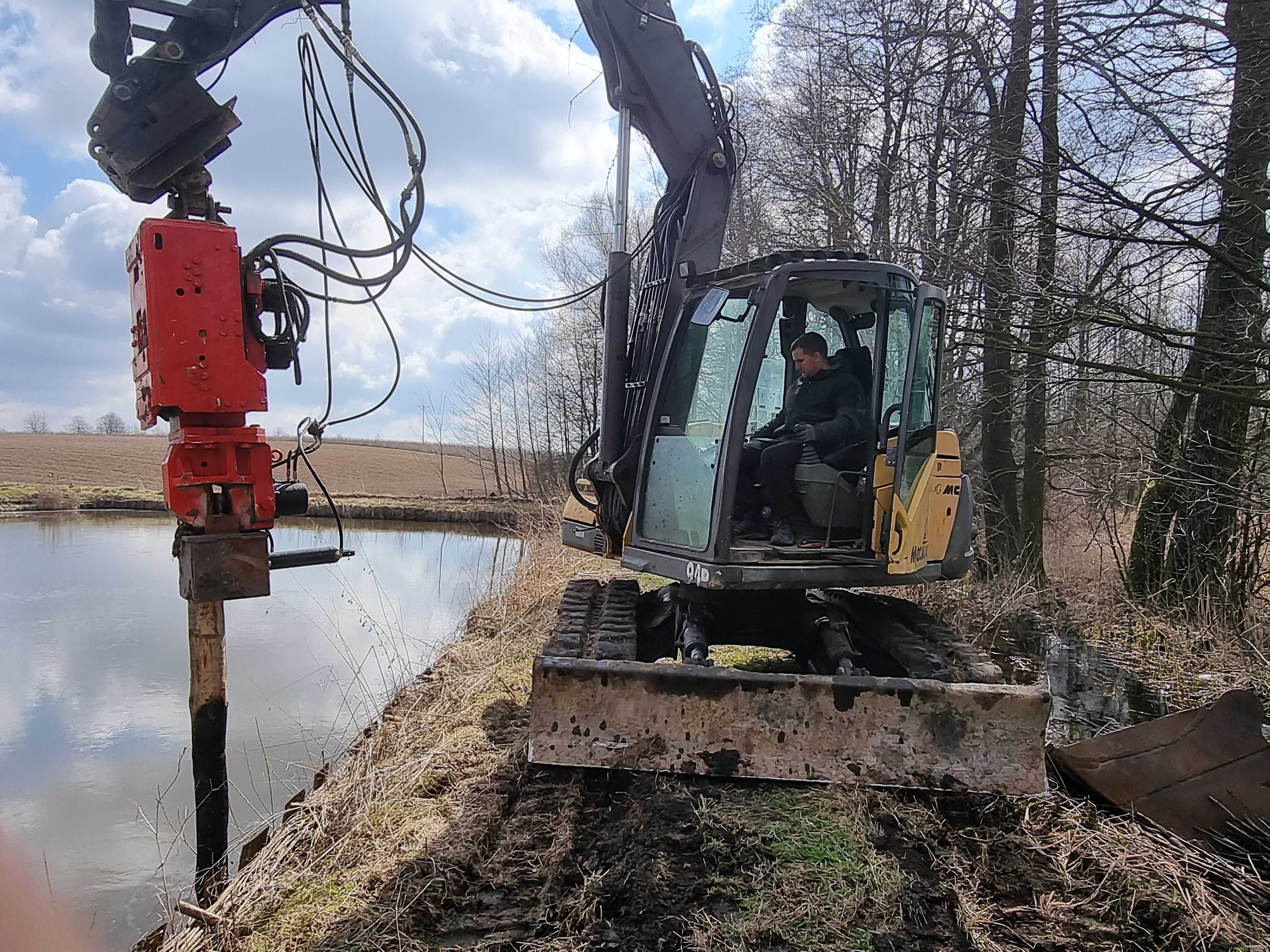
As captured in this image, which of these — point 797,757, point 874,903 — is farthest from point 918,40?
point 874,903

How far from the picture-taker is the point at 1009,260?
754 centimetres

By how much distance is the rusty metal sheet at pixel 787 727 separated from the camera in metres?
3.45

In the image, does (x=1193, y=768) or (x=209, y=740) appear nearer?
(x=1193, y=768)

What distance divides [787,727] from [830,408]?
178 cm

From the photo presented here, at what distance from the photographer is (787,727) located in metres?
3.48

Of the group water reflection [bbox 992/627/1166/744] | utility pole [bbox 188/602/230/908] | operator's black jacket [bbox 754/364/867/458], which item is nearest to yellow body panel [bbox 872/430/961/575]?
operator's black jacket [bbox 754/364/867/458]

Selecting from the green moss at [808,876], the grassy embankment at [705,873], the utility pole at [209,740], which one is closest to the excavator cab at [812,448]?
the green moss at [808,876]

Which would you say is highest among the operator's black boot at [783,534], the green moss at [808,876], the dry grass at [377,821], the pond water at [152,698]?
the operator's black boot at [783,534]

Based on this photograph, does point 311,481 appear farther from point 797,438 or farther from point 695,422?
point 797,438

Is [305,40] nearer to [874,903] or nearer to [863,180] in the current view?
[874,903]

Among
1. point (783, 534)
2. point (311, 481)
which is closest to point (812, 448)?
point (783, 534)

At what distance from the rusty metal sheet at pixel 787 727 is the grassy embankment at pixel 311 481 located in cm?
1322

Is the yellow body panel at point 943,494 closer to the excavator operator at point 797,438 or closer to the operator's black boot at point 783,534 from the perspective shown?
the excavator operator at point 797,438

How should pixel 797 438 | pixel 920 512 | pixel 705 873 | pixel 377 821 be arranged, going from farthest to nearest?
pixel 797 438 < pixel 920 512 < pixel 377 821 < pixel 705 873
